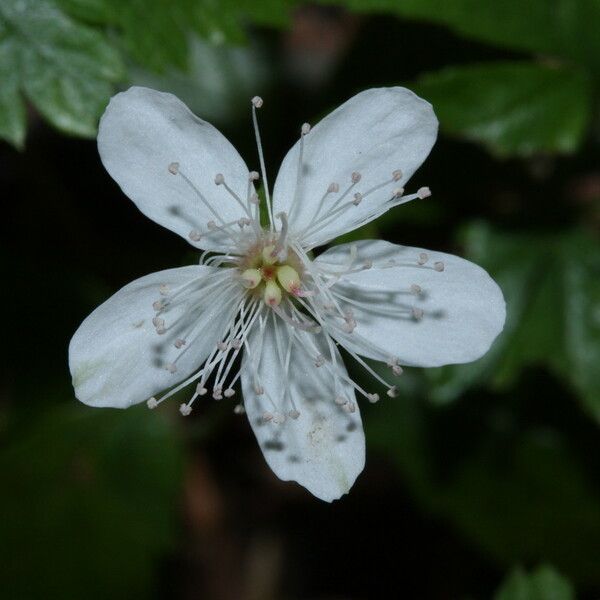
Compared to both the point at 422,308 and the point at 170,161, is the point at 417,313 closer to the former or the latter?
the point at 422,308

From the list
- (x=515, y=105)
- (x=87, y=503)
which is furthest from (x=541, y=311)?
(x=87, y=503)

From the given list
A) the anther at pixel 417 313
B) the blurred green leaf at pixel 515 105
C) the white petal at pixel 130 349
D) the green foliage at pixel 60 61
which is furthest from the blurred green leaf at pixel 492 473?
the green foliage at pixel 60 61

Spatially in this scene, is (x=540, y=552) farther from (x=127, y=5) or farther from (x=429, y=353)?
(x=127, y=5)

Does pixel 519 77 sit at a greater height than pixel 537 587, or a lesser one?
greater

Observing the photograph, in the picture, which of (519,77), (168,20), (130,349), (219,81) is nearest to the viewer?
(130,349)

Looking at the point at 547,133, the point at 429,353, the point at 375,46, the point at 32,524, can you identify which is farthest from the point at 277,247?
the point at 32,524

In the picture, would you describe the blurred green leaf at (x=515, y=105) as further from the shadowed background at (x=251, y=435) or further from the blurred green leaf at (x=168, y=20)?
the blurred green leaf at (x=168, y=20)

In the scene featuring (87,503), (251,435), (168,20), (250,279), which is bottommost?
(251,435)
